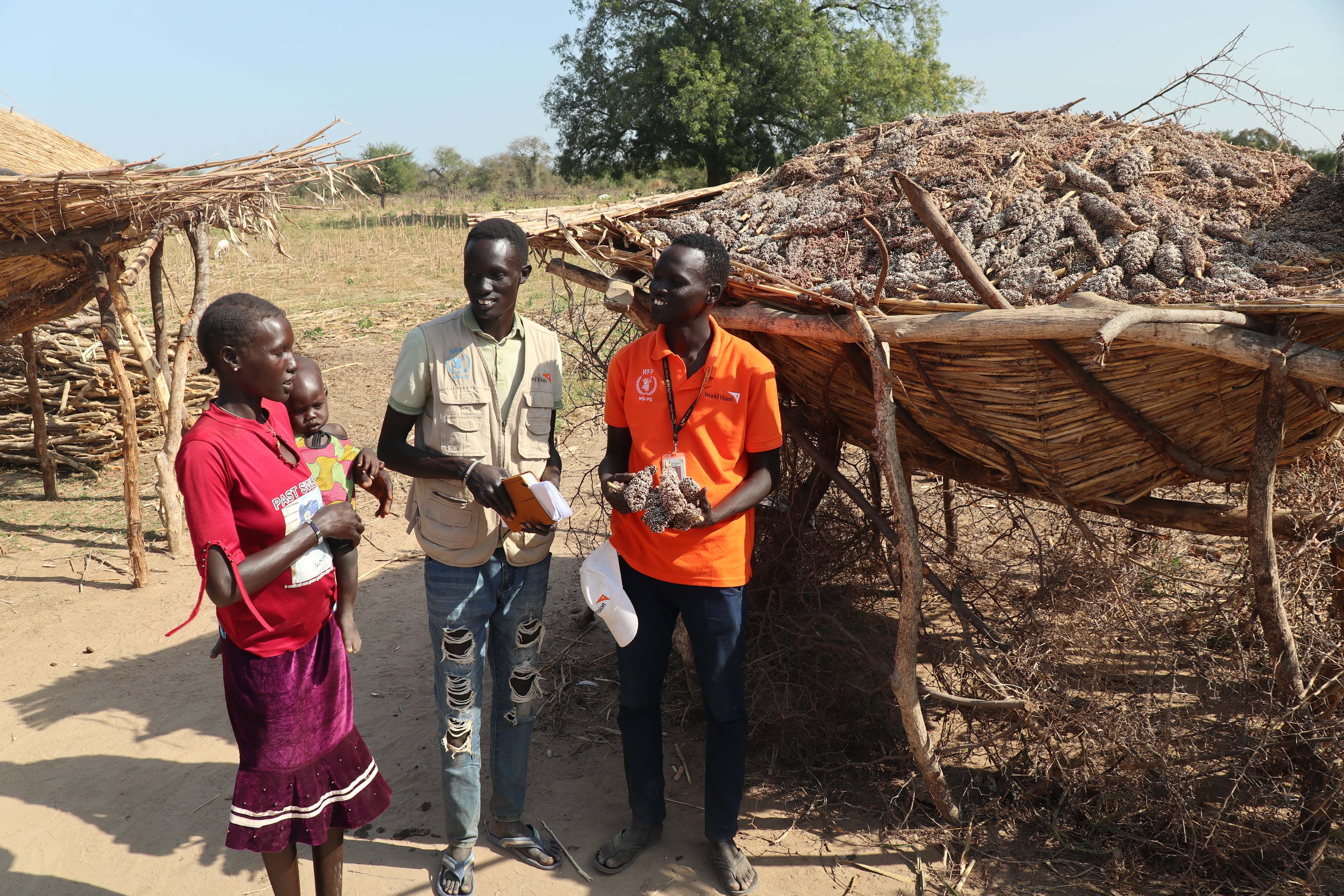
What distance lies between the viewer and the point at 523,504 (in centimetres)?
246

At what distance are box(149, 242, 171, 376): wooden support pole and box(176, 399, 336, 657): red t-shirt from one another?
4692mm

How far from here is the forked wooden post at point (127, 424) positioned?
18.1ft

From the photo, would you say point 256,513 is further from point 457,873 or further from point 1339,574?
point 1339,574

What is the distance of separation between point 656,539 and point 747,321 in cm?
90

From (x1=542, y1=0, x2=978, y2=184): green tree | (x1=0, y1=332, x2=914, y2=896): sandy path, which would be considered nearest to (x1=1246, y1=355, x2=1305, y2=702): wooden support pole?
(x1=0, y1=332, x2=914, y2=896): sandy path

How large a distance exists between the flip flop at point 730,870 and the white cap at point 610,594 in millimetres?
828

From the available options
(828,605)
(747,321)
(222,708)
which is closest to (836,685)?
(828,605)

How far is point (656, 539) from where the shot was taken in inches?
101

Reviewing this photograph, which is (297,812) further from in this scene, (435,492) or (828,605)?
(828,605)

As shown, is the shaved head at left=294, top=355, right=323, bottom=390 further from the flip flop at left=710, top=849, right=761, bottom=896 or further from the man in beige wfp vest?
the flip flop at left=710, top=849, right=761, bottom=896

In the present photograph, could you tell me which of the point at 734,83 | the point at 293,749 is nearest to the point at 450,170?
the point at 734,83

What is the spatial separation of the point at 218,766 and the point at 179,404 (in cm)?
314

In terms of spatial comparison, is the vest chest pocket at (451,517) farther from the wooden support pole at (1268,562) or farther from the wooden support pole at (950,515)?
the wooden support pole at (1268,562)

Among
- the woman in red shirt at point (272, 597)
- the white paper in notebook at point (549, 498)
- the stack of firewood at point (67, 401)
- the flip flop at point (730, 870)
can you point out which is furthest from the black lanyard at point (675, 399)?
the stack of firewood at point (67, 401)
